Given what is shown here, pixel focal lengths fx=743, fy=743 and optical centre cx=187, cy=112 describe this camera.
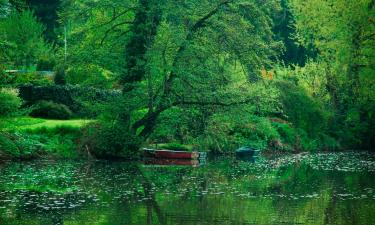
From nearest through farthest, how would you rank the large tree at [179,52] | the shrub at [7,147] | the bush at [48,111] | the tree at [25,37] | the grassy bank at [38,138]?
the shrub at [7,147] < the grassy bank at [38,138] < the large tree at [179,52] < the bush at [48,111] < the tree at [25,37]

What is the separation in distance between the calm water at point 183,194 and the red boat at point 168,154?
179cm

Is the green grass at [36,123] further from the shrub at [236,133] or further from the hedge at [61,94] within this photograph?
the shrub at [236,133]

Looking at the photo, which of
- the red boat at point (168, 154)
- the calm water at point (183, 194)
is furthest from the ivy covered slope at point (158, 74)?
the calm water at point (183, 194)

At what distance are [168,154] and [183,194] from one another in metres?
15.6

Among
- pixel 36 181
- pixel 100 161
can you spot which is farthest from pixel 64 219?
pixel 100 161

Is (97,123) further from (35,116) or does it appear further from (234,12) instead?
(234,12)

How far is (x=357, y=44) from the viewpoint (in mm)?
60125

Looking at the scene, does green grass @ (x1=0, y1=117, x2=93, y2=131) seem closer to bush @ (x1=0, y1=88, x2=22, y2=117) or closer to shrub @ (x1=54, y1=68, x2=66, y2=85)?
bush @ (x1=0, y1=88, x2=22, y2=117)

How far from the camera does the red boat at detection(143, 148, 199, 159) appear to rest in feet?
141

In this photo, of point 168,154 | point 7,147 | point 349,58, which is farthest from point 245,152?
point 349,58

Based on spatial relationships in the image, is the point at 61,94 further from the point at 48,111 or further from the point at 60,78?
the point at 60,78

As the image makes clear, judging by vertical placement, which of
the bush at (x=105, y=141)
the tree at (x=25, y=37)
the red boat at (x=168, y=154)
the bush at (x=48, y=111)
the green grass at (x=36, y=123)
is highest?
the tree at (x=25, y=37)

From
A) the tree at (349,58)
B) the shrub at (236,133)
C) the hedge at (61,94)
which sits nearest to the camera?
the shrub at (236,133)

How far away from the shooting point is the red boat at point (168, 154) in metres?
42.8
